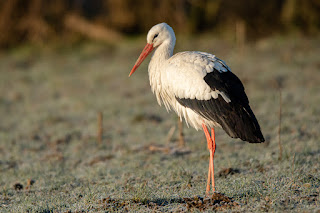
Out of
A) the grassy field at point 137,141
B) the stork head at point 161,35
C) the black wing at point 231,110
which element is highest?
the stork head at point 161,35

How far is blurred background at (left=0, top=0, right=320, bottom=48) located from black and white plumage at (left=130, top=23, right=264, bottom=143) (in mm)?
9997

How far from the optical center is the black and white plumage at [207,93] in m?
4.24

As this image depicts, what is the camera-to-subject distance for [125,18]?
54.2 feet

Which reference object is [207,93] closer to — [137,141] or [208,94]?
[208,94]

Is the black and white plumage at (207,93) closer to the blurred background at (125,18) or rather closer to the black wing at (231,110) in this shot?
the black wing at (231,110)

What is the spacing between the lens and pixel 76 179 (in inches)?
211

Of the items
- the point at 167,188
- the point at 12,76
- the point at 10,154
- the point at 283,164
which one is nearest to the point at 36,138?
the point at 10,154

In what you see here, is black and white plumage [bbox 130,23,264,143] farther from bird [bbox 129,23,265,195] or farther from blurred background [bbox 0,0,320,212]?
blurred background [bbox 0,0,320,212]

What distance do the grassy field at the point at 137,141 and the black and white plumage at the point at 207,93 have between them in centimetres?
62

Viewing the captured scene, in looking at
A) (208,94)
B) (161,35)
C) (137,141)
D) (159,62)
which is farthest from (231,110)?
(137,141)

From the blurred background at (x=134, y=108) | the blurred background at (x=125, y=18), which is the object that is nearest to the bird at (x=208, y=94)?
the blurred background at (x=134, y=108)

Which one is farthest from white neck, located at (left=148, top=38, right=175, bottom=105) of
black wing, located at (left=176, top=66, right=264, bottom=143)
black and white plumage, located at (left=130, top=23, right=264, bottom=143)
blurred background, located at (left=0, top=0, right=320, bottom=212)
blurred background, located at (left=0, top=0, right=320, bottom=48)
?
blurred background, located at (left=0, top=0, right=320, bottom=48)

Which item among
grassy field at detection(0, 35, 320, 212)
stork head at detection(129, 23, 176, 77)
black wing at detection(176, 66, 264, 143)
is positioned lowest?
grassy field at detection(0, 35, 320, 212)

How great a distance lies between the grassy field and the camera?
4078mm
